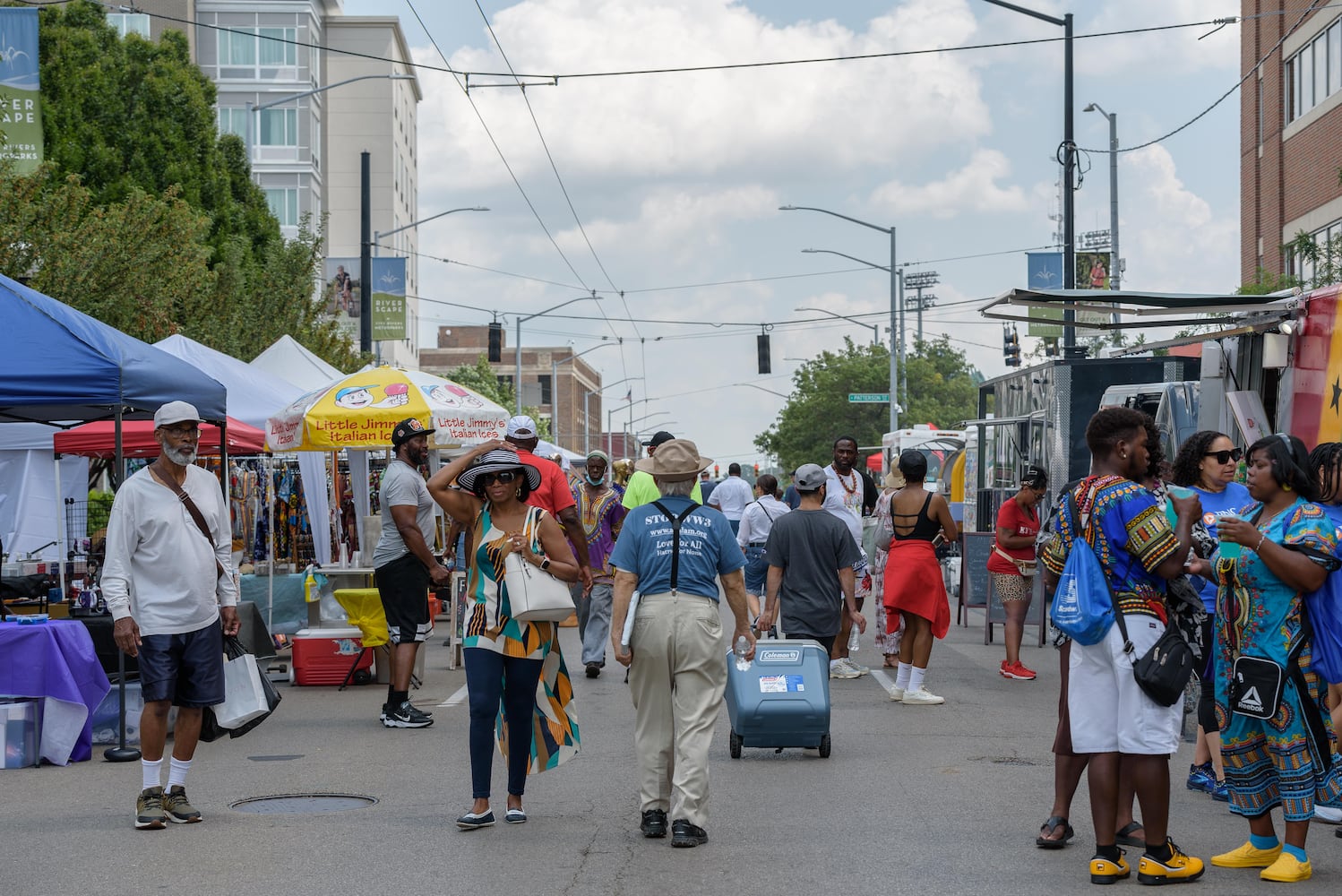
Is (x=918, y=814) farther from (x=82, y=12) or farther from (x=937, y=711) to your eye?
(x=82, y=12)

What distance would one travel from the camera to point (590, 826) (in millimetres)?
7723

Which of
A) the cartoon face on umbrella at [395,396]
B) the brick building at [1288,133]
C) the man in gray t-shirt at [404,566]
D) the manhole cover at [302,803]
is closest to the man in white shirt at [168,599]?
the manhole cover at [302,803]

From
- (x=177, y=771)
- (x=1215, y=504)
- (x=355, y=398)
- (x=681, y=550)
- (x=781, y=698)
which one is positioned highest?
(x=355, y=398)

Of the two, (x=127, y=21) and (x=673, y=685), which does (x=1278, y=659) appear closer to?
(x=673, y=685)

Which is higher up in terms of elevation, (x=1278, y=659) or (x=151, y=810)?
(x=1278, y=659)

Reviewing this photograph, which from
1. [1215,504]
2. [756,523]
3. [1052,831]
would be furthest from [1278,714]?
[756,523]

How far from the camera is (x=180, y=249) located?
25.6m

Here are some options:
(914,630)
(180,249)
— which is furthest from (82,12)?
(914,630)

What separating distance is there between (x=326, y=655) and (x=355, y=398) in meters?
2.69

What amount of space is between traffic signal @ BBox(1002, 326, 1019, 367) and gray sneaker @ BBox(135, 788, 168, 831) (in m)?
36.2

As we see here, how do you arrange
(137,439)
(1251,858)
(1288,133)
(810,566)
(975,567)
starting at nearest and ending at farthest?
(1251,858) → (810,566) → (137,439) → (975,567) → (1288,133)

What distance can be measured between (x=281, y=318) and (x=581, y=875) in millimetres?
25985

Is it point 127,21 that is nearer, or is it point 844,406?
point 127,21

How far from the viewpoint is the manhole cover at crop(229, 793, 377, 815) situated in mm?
8227
